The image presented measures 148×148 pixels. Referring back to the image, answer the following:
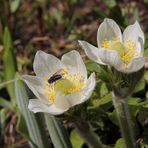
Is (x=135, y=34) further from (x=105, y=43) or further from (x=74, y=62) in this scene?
(x=74, y=62)

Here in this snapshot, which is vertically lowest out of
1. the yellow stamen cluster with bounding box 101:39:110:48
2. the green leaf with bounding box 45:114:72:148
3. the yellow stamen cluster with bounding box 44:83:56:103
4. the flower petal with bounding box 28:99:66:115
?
the green leaf with bounding box 45:114:72:148

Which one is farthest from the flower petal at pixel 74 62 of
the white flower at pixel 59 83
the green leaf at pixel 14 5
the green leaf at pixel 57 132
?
the green leaf at pixel 14 5

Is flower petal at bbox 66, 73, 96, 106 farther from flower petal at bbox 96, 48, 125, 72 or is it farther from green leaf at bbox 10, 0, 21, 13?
green leaf at bbox 10, 0, 21, 13

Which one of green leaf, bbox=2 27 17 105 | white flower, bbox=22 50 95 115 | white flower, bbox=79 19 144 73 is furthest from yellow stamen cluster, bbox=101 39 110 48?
green leaf, bbox=2 27 17 105

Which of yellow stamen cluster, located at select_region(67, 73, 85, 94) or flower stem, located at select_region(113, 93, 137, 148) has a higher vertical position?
yellow stamen cluster, located at select_region(67, 73, 85, 94)

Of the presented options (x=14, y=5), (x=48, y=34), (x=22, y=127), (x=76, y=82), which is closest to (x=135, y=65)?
(x=76, y=82)
